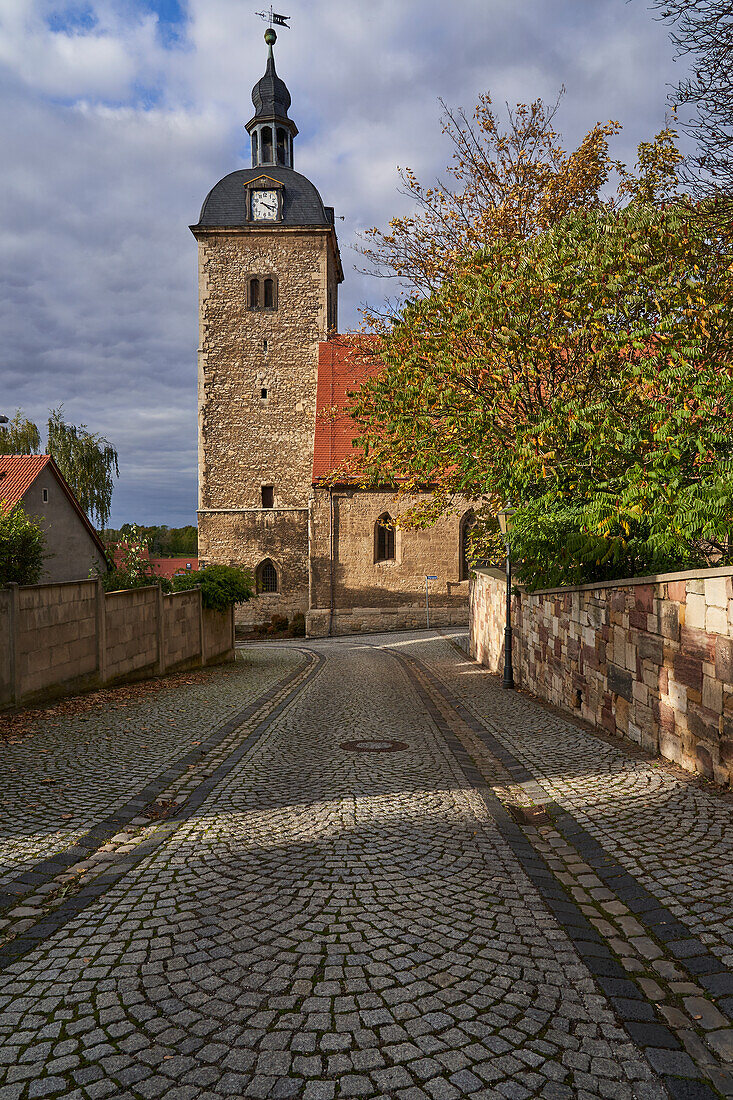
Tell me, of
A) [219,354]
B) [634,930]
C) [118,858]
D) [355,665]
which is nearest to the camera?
[634,930]

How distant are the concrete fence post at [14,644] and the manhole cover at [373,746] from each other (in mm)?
4306

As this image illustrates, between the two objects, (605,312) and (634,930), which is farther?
(605,312)

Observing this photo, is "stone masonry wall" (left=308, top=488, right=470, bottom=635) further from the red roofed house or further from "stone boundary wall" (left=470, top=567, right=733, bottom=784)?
"stone boundary wall" (left=470, top=567, right=733, bottom=784)

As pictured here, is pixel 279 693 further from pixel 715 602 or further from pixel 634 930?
pixel 634 930

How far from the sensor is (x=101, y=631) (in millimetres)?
11523

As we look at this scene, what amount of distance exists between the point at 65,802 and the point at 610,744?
5.24 meters

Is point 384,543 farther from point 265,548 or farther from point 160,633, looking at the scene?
point 160,633

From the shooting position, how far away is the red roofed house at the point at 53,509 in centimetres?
2670

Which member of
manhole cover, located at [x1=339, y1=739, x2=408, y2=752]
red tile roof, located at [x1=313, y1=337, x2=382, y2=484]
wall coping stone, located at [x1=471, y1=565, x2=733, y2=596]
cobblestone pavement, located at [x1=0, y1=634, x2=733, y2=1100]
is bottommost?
manhole cover, located at [x1=339, y1=739, x2=408, y2=752]

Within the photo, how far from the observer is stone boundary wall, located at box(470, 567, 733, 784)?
224 inches

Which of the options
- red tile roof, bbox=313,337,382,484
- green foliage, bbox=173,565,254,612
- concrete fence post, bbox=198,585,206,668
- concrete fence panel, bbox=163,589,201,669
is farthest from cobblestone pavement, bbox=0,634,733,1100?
red tile roof, bbox=313,337,382,484

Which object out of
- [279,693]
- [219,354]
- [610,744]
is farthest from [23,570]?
[219,354]

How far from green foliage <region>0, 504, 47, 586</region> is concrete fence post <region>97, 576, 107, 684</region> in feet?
5.19

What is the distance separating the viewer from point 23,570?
41.1ft
